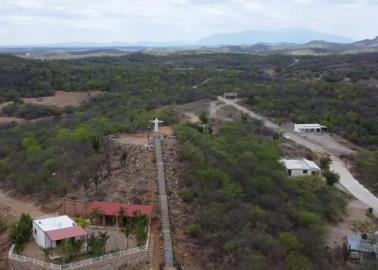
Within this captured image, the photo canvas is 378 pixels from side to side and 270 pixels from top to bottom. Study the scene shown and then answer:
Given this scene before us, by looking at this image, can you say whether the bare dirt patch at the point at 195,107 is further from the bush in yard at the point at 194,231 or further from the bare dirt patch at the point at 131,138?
the bush in yard at the point at 194,231

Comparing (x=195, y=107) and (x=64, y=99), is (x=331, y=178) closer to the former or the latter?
(x=195, y=107)

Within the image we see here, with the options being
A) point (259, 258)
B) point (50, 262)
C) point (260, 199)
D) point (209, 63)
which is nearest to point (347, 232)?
point (260, 199)

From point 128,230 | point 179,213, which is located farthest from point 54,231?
point 179,213

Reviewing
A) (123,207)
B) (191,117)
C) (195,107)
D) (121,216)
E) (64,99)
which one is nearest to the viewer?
(121,216)

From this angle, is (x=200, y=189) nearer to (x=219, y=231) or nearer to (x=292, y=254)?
(x=219, y=231)

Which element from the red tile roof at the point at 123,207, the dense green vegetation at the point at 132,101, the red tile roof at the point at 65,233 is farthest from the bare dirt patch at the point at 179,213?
the dense green vegetation at the point at 132,101
